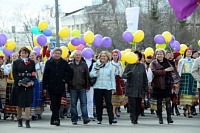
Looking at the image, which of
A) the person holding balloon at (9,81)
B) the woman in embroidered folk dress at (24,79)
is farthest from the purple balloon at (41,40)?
the woman in embroidered folk dress at (24,79)

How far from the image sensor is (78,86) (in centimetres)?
1323

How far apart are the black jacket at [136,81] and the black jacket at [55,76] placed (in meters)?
1.49

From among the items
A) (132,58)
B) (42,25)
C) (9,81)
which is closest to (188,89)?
(132,58)

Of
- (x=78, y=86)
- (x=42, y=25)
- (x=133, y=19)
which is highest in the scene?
(x=133, y=19)

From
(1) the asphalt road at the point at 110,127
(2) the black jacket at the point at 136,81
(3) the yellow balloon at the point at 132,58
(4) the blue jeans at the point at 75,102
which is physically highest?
(3) the yellow balloon at the point at 132,58

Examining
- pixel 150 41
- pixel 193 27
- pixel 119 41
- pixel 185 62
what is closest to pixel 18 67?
pixel 185 62

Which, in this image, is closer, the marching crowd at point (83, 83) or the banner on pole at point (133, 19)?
the marching crowd at point (83, 83)

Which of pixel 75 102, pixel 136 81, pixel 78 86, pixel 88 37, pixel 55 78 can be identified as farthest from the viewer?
pixel 88 37

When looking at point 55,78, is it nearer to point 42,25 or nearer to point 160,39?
point 42,25

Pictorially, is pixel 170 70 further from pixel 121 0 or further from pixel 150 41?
pixel 121 0

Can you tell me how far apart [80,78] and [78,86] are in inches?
7.8

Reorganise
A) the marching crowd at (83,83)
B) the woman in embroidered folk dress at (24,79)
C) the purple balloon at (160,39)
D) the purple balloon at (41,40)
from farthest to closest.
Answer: the purple balloon at (160,39), the purple balloon at (41,40), the marching crowd at (83,83), the woman in embroidered folk dress at (24,79)

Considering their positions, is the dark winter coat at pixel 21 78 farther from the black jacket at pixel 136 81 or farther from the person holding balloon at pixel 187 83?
the person holding balloon at pixel 187 83

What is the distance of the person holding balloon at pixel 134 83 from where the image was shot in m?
13.4
